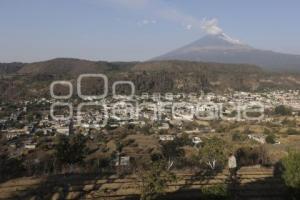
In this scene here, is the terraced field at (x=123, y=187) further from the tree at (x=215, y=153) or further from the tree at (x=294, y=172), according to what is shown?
the tree at (x=294, y=172)

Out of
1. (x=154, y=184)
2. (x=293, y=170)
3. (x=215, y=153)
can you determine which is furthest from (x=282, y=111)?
(x=154, y=184)

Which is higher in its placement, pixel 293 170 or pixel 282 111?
pixel 293 170

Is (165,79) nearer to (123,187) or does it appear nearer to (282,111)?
(282,111)

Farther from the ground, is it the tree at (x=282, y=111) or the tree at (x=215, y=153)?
the tree at (x=215, y=153)

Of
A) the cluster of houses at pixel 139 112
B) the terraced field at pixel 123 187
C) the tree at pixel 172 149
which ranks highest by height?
the terraced field at pixel 123 187

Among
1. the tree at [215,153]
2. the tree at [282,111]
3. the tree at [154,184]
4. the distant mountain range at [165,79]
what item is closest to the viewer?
the tree at [154,184]

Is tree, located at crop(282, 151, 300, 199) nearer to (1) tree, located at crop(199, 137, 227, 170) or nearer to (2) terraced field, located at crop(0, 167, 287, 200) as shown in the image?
(2) terraced field, located at crop(0, 167, 287, 200)

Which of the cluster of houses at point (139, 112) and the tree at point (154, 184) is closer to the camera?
the tree at point (154, 184)

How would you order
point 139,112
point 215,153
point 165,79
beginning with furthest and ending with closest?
point 165,79
point 139,112
point 215,153

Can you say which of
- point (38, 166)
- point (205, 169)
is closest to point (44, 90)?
point (38, 166)

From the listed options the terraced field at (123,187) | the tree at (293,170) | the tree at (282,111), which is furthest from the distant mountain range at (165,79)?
the tree at (293,170)

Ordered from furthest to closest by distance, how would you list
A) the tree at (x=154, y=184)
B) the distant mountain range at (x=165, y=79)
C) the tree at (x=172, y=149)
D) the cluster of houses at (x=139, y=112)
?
the distant mountain range at (x=165, y=79) < the cluster of houses at (x=139, y=112) < the tree at (x=172, y=149) < the tree at (x=154, y=184)
